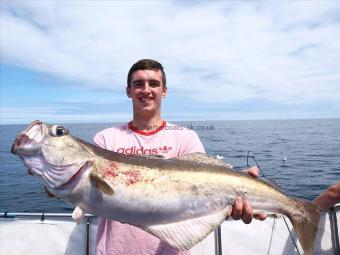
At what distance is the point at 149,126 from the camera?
544cm

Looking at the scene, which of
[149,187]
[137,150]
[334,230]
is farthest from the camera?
[334,230]

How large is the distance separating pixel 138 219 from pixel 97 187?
2.12 ft

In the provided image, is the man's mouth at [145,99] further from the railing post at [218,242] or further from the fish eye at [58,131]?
the railing post at [218,242]

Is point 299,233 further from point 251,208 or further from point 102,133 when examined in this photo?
point 102,133

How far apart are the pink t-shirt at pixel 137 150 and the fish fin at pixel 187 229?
448 mm

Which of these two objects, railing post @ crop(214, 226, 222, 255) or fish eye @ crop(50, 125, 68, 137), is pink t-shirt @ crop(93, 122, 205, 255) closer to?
fish eye @ crop(50, 125, 68, 137)

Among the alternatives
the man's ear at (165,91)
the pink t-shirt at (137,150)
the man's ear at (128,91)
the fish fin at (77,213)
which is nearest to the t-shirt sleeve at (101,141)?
the pink t-shirt at (137,150)

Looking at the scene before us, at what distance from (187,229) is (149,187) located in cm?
82

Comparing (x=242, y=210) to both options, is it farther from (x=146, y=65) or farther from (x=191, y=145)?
(x=146, y=65)

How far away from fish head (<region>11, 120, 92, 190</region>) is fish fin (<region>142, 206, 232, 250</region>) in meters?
1.16

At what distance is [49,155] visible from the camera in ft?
12.4

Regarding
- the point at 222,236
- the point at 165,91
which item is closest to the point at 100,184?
the point at 165,91

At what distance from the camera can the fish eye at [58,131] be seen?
3.86m

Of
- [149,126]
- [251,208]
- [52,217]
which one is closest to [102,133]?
[149,126]
